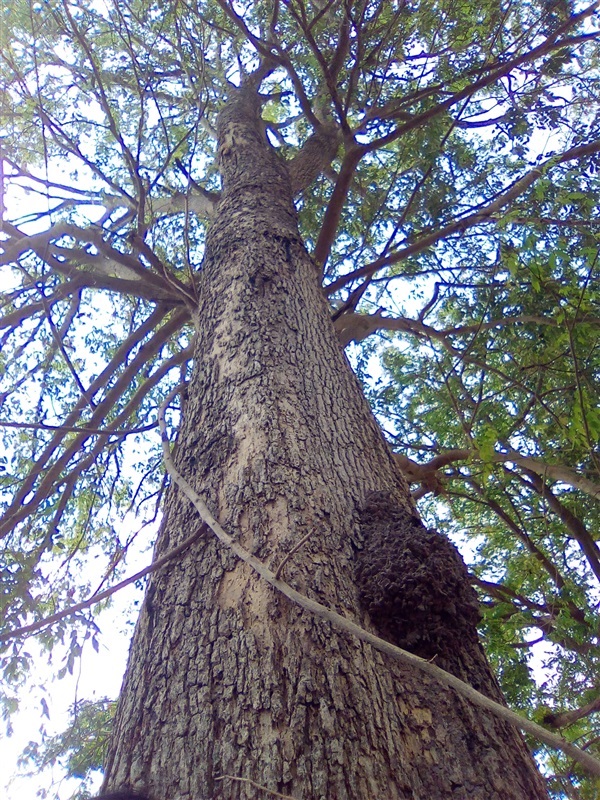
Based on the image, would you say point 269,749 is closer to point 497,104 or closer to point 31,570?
point 31,570

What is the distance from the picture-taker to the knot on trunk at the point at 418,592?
130 centimetres

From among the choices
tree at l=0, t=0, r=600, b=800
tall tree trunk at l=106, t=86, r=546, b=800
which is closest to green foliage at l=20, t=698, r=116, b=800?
tree at l=0, t=0, r=600, b=800

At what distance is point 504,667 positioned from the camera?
14.3 ft

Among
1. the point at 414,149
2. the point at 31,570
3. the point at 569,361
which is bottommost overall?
the point at 31,570

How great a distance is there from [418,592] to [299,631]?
26cm

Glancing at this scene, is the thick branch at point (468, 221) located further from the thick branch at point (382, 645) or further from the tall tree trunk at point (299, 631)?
the thick branch at point (382, 645)

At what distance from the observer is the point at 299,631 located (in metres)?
1.24

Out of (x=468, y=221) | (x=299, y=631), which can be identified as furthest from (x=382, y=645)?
(x=468, y=221)

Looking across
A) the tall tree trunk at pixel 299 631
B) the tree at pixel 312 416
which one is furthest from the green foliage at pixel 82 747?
the tall tree trunk at pixel 299 631

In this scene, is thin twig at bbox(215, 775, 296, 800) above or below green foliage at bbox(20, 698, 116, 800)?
below

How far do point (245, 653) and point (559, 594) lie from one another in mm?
4230

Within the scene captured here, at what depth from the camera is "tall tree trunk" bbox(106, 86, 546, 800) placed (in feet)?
3.46

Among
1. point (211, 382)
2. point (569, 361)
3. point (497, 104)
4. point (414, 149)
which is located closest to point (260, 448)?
point (211, 382)

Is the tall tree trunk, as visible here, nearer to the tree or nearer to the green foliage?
the tree
